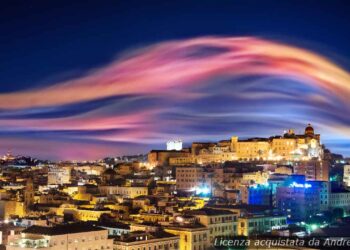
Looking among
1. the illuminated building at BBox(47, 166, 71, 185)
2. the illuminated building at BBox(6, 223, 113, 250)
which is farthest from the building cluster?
the illuminated building at BBox(47, 166, 71, 185)

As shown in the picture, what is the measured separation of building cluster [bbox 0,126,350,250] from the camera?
2208 centimetres

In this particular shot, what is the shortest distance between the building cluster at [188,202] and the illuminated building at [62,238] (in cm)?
3

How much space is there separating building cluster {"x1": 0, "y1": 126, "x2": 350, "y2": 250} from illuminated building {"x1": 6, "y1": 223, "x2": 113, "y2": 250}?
32mm

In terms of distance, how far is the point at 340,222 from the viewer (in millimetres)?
30109

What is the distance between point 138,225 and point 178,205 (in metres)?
7.26

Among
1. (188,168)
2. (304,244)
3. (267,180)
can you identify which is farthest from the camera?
(188,168)

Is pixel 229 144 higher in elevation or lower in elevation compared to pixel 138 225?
higher

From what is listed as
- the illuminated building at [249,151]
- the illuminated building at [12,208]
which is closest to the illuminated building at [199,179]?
the illuminated building at [249,151]

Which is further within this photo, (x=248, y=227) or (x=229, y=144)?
(x=229, y=144)

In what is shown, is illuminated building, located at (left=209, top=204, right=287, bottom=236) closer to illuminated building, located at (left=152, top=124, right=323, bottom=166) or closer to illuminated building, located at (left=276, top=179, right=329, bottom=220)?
illuminated building, located at (left=276, top=179, right=329, bottom=220)

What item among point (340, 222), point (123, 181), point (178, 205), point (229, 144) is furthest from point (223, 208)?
point (229, 144)

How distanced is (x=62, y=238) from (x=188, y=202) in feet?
47.3

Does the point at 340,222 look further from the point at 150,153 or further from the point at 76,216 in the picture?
the point at 150,153

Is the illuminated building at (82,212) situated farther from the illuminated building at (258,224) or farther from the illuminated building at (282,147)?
the illuminated building at (282,147)
